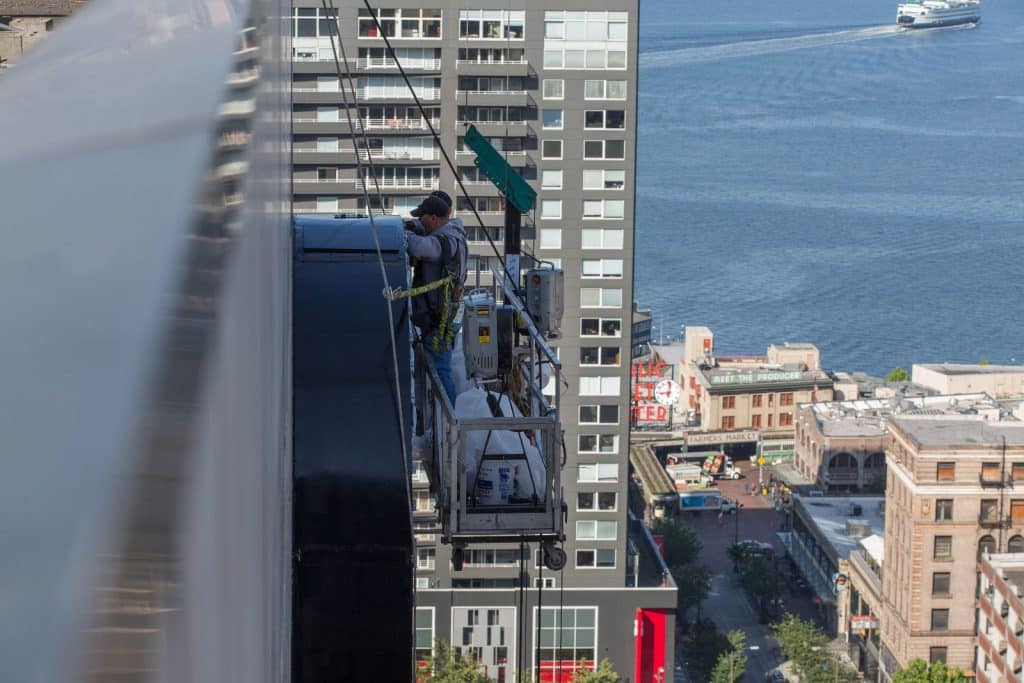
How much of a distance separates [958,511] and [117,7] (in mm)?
25131

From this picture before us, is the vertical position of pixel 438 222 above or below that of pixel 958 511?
above

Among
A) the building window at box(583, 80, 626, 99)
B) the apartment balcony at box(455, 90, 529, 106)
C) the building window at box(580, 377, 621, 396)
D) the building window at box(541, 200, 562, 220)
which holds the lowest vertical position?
the building window at box(580, 377, 621, 396)

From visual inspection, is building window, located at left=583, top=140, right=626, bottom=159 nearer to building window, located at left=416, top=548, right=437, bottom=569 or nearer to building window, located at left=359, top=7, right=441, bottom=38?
building window, located at left=359, top=7, right=441, bottom=38

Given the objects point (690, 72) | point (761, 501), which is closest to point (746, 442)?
point (761, 501)

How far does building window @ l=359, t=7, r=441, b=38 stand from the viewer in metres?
20.1

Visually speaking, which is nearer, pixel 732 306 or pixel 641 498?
pixel 641 498

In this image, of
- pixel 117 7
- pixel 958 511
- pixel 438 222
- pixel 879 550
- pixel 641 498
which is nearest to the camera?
pixel 117 7

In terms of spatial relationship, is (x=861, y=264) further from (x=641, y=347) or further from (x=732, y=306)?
(x=641, y=347)

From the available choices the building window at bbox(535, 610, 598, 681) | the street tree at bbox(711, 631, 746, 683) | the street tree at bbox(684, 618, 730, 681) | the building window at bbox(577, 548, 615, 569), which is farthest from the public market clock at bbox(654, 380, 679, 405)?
the building window at bbox(535, 610, 598, 681)

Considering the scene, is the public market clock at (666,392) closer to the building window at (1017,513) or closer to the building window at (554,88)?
the building window at (1017,513)

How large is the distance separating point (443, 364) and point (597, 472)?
51.7 feet

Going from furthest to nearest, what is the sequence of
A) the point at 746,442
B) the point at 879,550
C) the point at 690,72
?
the point at 690,72 < the point at 746,442 < the point at 879,550

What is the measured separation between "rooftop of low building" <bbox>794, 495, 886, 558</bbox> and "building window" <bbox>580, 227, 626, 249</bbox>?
33.4 feet

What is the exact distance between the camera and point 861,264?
4750 centimetres
